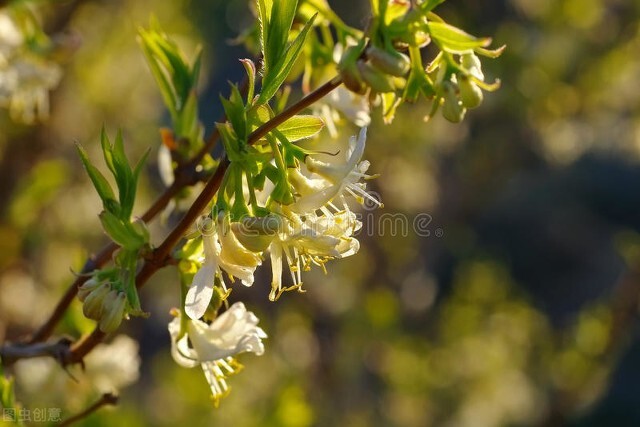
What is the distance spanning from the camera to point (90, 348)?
74cm

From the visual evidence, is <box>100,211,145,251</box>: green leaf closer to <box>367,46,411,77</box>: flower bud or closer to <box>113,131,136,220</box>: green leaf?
<box>113,131,136,220</box>: green leaf

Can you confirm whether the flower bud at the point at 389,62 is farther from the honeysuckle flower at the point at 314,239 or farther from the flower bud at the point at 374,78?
the honeysuckle flower at the point at 314,239

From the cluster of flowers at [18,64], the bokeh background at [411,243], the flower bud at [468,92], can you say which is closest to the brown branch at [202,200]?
the flower bud at [468,92]

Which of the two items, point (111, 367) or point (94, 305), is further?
point (111, 367)

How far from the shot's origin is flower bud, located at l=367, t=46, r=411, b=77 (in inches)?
22.4

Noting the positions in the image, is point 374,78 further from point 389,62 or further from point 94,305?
point 94,305

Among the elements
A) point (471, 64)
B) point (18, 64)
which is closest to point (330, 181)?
point (471, 64)

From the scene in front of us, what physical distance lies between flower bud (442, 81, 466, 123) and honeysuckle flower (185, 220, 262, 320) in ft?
0.61

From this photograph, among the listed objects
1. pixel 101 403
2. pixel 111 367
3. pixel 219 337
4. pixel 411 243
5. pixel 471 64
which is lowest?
pixel 411 243

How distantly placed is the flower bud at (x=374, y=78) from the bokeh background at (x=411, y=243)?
1.15 meters

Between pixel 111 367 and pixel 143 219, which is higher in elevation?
pixel 143 219

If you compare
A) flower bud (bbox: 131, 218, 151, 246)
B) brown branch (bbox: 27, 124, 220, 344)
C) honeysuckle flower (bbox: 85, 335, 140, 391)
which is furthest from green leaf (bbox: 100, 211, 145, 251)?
honeysuckle flower (bbox: 85, 335, 140, 391)

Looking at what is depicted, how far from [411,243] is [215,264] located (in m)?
2.14

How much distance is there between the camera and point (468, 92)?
2.10 feet
